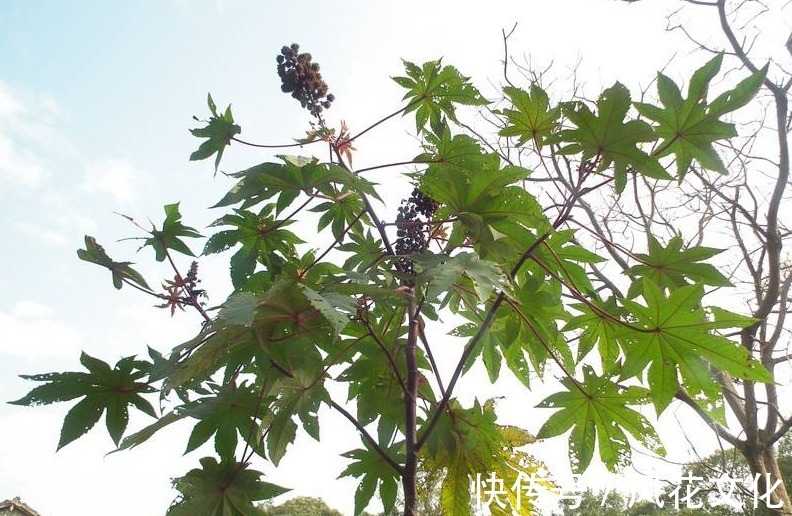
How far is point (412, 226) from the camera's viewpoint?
1.22 m

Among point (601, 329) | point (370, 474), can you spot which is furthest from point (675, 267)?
point (370, 474)

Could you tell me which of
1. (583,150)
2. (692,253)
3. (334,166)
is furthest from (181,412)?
(692,253)

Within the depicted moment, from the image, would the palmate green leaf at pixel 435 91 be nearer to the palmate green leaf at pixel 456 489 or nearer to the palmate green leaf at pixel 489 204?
Result: the palmate green leaf at pixel 489 204

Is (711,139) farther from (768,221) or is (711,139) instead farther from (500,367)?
(768,221)

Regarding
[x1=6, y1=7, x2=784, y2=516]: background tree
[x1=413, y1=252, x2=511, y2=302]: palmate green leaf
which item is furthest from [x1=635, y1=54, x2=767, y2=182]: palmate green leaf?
[x1=413, y1=252, x2=511, y2=302]: palmate green leaf

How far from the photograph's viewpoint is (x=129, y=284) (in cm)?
123

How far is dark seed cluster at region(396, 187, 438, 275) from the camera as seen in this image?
1.22m

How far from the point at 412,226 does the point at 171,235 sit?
0.58 meters

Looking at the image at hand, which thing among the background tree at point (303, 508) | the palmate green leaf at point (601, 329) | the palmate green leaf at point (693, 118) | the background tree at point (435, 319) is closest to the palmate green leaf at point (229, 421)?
the background tree at point (435, 319)

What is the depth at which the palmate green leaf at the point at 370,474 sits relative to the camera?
48.1 inches

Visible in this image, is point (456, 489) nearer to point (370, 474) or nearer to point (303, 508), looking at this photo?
point (370, 474)

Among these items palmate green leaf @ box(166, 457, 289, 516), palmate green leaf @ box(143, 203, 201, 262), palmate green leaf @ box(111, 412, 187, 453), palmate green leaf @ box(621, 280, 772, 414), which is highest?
palmate green leaf @ box(143, 203, 201, 262)

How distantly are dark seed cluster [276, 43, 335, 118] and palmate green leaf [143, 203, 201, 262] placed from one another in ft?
1.28

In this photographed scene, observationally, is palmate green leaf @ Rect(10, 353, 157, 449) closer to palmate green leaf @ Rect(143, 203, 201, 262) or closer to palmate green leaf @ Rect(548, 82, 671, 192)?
palmate green leaf @ Rect(143, 203, 201, 262)
